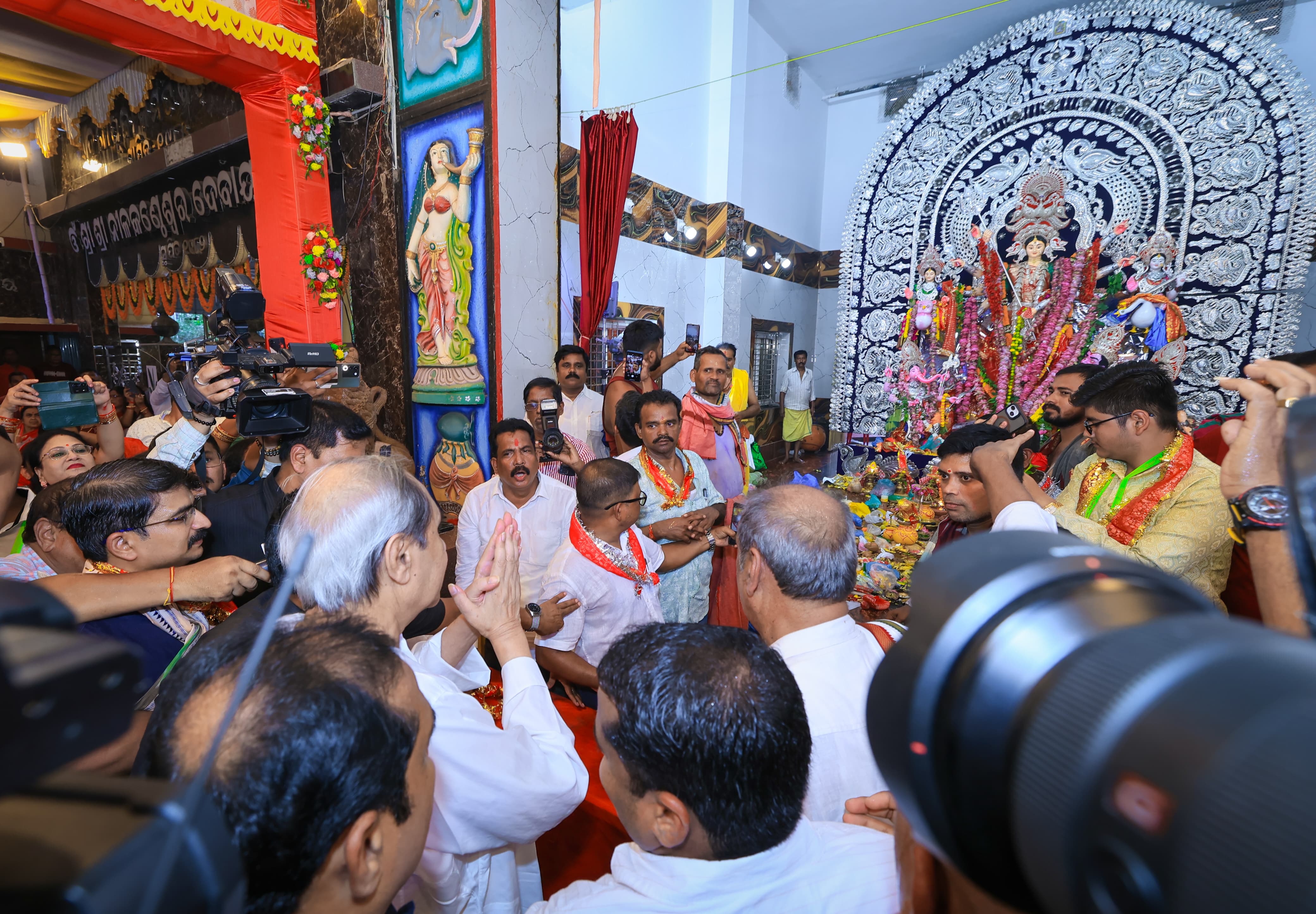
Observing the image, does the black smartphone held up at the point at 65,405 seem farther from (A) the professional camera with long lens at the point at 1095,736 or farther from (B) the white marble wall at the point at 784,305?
(B) the white marble wall at the point at 784,305

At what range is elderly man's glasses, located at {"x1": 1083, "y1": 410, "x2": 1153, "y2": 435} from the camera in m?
2.07

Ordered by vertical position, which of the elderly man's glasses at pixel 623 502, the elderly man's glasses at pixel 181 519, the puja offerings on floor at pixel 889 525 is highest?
the elderly man's glasses at pixel 181 519

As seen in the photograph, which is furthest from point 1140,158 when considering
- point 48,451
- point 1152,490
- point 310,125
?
point 48,451

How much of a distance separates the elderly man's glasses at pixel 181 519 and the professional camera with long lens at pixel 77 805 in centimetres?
147

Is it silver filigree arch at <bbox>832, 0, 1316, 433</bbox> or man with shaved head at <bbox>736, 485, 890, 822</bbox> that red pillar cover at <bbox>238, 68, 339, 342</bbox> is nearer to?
man with shaved head at <bbox>736, 485, 890, 822</bbox>

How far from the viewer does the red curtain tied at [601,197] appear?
15.5ft

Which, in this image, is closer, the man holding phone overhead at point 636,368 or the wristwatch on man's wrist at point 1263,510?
the wristwatch on man's wrist at point 1263,510

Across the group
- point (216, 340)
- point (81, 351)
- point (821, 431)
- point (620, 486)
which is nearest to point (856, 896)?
point (620, 486)

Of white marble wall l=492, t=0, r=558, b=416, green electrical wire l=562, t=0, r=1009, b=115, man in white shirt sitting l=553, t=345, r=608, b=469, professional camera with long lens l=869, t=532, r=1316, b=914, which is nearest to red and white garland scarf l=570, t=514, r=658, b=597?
professional camera with long lens l=869, t=532, r=1316, b=914

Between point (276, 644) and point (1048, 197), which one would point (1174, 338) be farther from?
point (276, 644)

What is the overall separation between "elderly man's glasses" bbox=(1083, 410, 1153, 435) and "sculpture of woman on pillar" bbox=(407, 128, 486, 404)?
3.44 meters

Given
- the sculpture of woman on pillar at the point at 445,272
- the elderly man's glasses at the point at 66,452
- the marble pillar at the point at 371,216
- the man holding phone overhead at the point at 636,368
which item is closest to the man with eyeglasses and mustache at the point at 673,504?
the man holding phone overhead at the point at 636,368

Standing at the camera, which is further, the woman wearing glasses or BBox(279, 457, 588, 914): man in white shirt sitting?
the woman wearing glasses

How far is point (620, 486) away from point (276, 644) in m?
1.45
